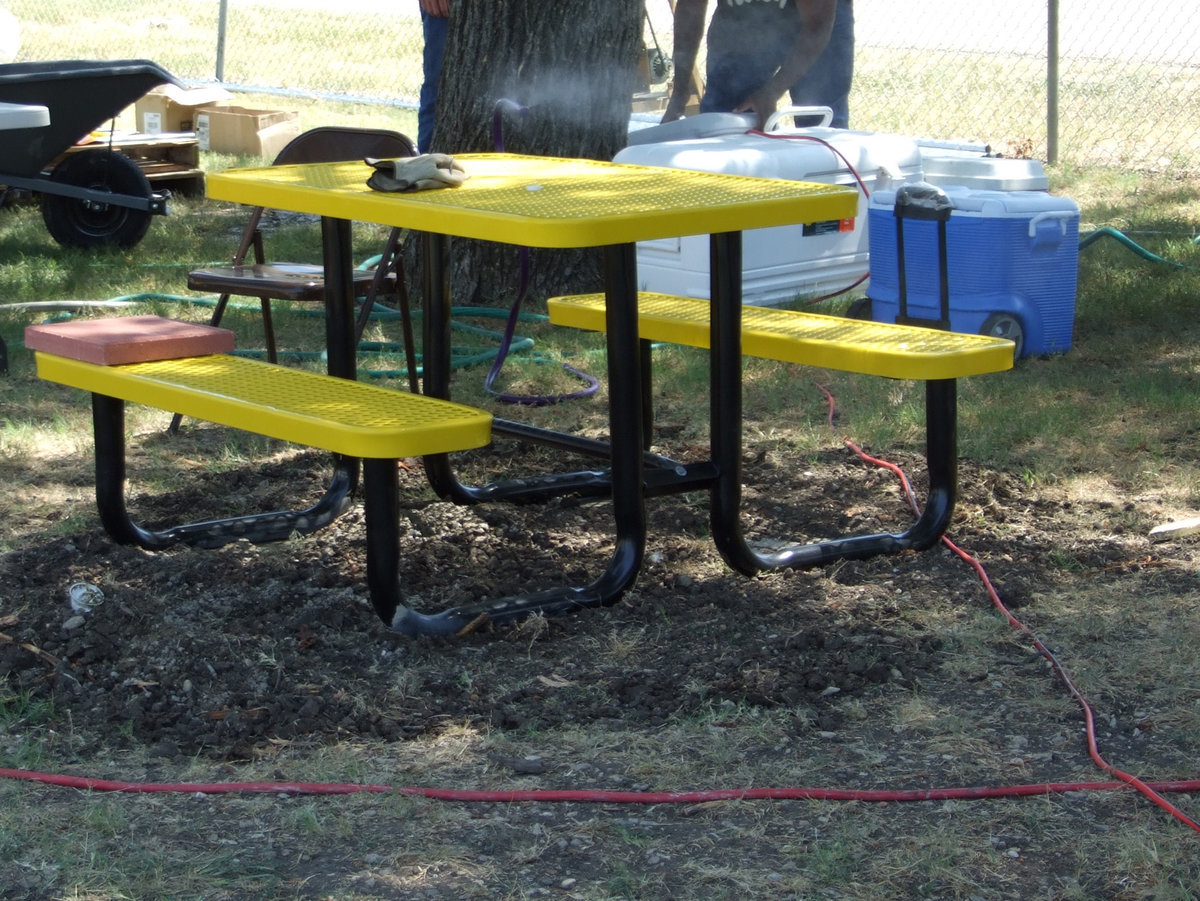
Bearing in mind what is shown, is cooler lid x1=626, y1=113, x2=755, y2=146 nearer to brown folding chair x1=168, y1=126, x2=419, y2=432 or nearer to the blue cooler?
the blue cooler

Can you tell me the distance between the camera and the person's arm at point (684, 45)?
711 cm

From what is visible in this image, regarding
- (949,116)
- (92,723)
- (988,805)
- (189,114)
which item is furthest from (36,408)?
(949,116)

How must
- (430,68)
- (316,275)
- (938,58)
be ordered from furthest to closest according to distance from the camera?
1. (938,58)
2. (430,68)
3. (316,275)

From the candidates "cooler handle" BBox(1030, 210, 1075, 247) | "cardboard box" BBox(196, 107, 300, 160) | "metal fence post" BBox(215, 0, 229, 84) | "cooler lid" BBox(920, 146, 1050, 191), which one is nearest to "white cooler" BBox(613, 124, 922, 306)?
"cooler lid" BBox(920, 146, 1050, 191)

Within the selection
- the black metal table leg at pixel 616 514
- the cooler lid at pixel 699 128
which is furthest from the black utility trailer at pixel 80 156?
the black metal table leg at pixel 616 514

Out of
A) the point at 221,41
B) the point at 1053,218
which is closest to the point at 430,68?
the point at 1053,218

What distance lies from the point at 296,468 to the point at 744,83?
365 cm

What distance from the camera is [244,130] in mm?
9898

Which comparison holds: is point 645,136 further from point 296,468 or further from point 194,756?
point 194,756

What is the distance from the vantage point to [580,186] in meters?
3.35

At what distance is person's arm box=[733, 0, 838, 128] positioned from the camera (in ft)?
21.6

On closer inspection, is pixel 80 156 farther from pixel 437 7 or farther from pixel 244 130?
pixel 244 130

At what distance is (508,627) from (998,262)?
2866 millimetres

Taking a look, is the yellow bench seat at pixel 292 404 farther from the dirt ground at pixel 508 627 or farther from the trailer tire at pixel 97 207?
the trailer tire at pixel 97 207
